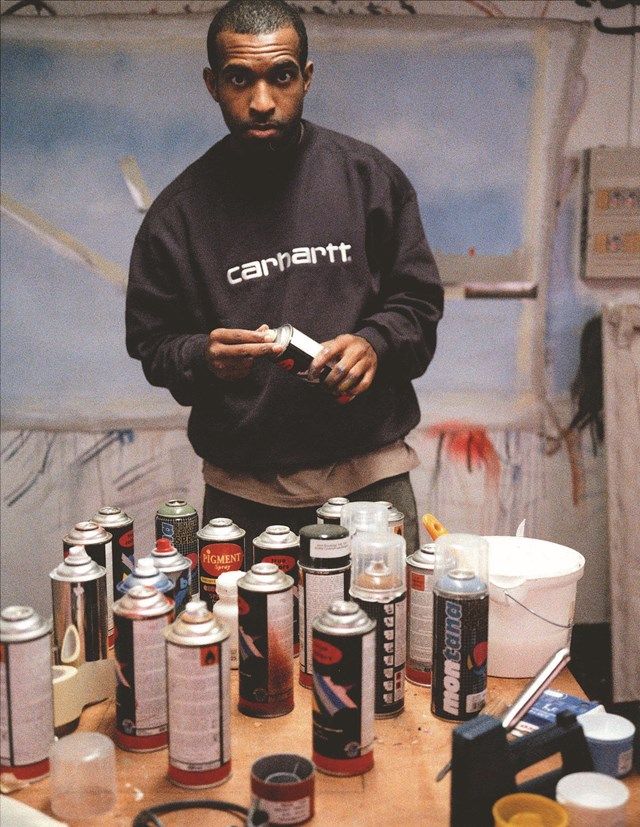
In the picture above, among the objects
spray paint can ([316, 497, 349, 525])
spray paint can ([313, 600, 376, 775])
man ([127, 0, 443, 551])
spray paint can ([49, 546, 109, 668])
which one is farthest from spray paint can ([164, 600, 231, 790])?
man ([127, 0, 443, 551])

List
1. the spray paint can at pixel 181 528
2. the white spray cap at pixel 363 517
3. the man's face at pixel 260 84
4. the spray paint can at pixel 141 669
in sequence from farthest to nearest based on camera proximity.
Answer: the man's face at pixel 260 84 → the spray paint can at pixel 181 528 → the white spray cap at pixel 363 517 → the spray paint can at pixel 141 669

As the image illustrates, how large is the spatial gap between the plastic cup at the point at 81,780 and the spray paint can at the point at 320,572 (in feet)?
1.26

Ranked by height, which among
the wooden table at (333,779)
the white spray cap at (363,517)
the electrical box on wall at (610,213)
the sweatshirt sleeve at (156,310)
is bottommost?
the wooden table at (333,779)

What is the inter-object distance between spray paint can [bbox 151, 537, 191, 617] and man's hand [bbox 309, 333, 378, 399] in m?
0.46

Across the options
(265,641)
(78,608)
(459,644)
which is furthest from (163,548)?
(459,644)

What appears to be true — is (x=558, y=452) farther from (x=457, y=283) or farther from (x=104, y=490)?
(x=104, y=490)

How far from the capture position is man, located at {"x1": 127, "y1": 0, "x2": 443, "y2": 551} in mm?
1952

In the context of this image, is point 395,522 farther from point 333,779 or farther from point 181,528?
point 333,779

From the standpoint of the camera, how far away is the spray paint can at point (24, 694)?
112 centimetres

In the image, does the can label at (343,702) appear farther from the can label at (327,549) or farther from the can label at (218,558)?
the can label at (218,558)

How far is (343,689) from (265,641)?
185mm

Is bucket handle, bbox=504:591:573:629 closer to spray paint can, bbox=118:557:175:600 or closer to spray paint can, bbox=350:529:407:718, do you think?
spray paint can, bbox=350:529:407:718

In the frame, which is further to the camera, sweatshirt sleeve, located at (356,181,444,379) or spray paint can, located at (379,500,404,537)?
sweatshirt sleeve, located at (356,181,444,379)

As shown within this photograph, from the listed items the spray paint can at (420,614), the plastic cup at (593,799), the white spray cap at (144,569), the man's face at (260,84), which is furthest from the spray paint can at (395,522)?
the man's face at (260,84)
